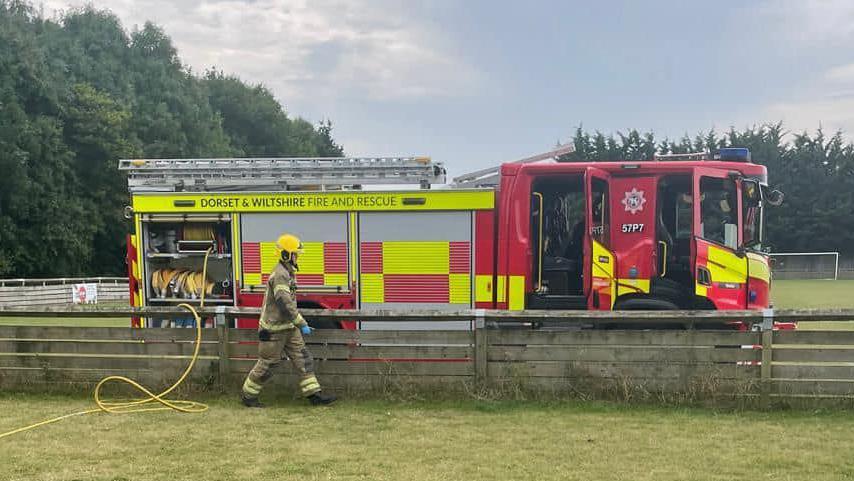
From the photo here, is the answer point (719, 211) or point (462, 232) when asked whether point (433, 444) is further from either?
point (719, 211)

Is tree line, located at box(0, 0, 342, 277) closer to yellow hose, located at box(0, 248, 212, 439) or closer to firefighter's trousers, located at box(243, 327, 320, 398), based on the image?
yellow hose, located at box(0, 248, 212, 439)

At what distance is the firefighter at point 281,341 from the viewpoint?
6.41 m

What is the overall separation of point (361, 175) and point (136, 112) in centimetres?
3724

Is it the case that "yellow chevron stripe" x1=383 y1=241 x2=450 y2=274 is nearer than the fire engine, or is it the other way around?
the fire engine

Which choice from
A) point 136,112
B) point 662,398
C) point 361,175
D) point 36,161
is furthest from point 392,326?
point 136,112

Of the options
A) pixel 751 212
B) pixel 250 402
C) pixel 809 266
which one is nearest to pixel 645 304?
pixel 751 212

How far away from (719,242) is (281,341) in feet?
17.1

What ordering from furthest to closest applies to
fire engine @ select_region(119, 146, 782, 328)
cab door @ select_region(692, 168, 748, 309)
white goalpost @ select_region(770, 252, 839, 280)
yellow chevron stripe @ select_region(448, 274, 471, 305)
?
1. white goalpost @ select_region(770, 252, 839, 280)
2. yellow chevron stripe @ select_region(448, 274, 471, 305)
3. fire engine @ select_region(119, 146, 782, 328)
4. cab door @ select_region(692, 168, 748, 309)

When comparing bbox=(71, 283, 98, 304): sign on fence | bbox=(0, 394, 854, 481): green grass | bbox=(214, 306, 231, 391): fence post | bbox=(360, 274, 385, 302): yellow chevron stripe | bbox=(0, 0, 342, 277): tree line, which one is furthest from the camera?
bbox=(0, 0, 342, 277): tree line

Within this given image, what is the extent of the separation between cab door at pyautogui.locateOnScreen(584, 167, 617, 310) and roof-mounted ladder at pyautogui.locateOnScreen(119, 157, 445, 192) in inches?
76.9

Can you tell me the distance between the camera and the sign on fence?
25664mm

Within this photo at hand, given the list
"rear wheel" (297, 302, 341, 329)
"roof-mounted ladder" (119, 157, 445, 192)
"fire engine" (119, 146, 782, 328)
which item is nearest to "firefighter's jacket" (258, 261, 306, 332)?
"rear wheel" (297, 302, 341, 329)

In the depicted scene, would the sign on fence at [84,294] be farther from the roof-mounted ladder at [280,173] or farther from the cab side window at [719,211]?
the cab side window at [719,211]

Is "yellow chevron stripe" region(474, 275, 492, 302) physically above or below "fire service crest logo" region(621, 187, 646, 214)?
below
